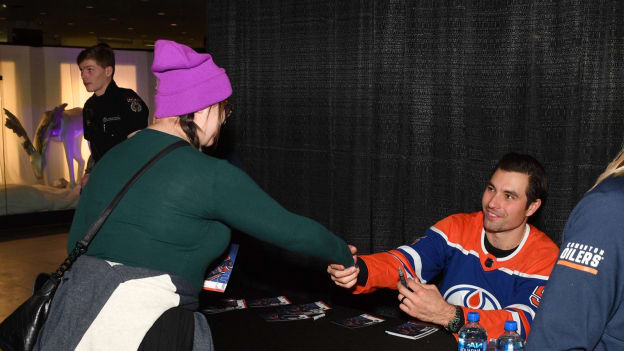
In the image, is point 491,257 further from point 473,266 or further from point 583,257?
point 583,257

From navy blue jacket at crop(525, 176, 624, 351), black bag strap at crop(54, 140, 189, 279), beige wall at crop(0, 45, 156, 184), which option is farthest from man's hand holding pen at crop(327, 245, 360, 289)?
beige wall at crop(0, 45, 156, 184)

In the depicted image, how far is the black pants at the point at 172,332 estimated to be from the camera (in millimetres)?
1413

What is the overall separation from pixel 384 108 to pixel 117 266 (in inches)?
83.1

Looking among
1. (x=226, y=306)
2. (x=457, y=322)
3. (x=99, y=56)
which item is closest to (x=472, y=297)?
(x=457, y=322)

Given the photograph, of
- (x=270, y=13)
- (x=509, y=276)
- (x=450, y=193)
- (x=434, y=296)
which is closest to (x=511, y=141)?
(x=450, y=193)

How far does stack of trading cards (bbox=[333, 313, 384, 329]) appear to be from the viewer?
215 centimetres

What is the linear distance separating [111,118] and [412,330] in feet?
8.66

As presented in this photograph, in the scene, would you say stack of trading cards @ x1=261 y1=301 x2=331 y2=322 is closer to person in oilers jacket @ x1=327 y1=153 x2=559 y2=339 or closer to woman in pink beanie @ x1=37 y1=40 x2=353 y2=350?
person in oilers jacket @ x1=327 y1=153 x2=559 y2=339

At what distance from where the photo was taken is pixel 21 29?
7.75 meters

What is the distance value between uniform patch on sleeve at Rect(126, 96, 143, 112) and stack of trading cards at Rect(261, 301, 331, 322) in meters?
2.16

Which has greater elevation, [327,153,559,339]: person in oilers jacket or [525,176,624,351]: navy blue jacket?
[525,176,624,351]: navy blue jacket

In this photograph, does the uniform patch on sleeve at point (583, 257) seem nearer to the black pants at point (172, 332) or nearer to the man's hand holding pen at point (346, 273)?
the black pants at point (172, 332)

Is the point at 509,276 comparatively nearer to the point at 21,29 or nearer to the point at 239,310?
the point at 239,310

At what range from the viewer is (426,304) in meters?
2.10
